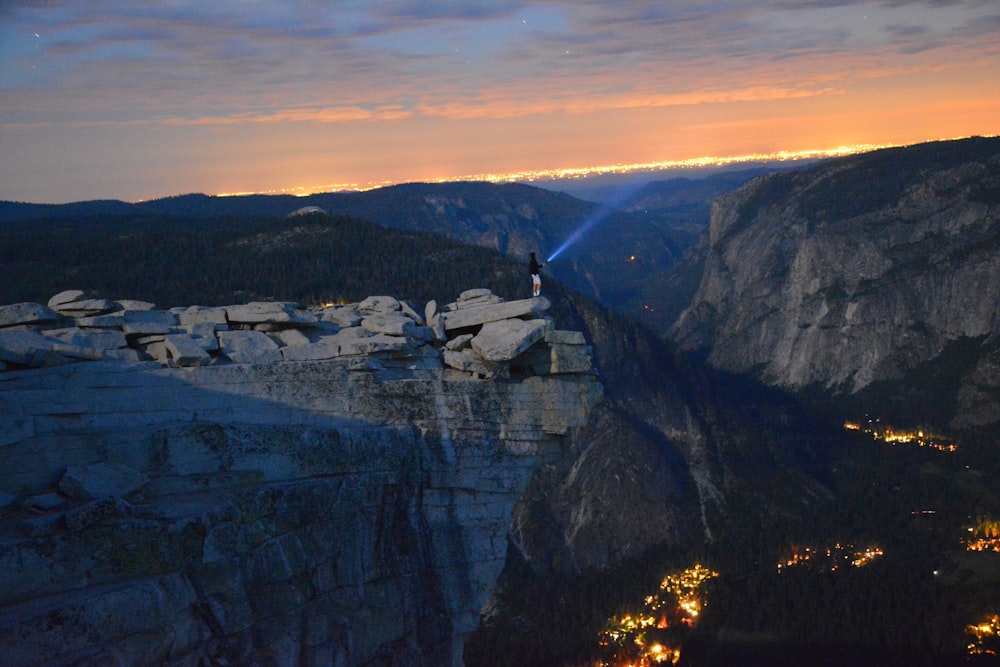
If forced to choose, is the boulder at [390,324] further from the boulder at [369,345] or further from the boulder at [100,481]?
the boulder at [100,481]

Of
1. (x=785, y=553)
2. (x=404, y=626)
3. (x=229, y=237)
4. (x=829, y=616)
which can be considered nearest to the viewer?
(x=404, y=626)

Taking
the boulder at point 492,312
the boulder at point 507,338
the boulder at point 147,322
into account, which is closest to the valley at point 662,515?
the boulder at point 492,312

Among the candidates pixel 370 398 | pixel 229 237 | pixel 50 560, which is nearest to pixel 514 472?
pixel 370 398

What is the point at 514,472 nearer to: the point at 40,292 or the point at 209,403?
the point at 209,403

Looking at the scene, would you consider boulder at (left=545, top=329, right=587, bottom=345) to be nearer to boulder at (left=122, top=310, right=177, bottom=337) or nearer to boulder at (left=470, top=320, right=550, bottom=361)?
boulder at (left=470, top=320, right=550, bottom=361)

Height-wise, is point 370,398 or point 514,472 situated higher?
point 370,398

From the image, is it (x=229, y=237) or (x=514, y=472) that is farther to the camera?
(x=229, y=237)

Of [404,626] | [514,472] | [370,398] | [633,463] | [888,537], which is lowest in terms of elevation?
[888,537]
